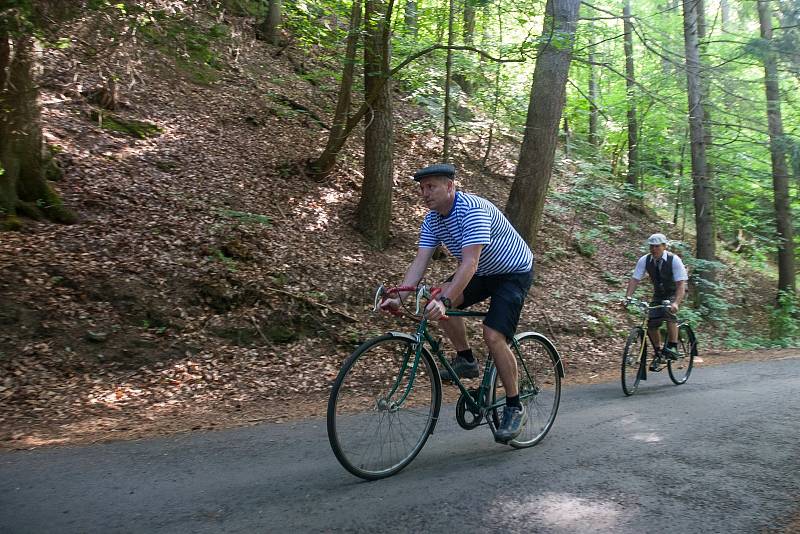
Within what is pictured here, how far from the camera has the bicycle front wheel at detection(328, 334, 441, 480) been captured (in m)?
4.07

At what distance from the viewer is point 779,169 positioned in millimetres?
18266

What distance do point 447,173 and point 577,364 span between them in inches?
259

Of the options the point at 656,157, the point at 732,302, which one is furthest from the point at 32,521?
the point at 656,157

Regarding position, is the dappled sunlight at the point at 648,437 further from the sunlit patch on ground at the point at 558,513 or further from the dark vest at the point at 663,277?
the dark vest at the point at 663,277

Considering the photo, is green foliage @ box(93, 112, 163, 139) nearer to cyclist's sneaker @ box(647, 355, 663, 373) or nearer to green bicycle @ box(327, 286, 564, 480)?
green bicycle @ box(327, 286, 564, 480)

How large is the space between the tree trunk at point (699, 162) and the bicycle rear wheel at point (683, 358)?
6.95m

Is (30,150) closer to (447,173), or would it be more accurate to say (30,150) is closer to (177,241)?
(177,241)

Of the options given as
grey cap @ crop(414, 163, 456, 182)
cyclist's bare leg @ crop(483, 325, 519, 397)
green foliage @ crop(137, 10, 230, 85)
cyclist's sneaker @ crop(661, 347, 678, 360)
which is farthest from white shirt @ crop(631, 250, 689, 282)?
green foliage @ crop(137, 10, 230, 85)

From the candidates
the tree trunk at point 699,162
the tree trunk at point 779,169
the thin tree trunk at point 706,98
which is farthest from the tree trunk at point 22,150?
the tree trunk at point 779,169

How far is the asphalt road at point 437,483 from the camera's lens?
11.6ft

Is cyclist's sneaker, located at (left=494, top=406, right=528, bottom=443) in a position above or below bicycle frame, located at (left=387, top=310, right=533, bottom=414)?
below

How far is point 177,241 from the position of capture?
9.45m

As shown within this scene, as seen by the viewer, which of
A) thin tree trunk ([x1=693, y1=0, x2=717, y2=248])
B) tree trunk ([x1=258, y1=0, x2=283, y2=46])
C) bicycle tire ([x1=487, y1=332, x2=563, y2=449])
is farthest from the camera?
tree trunk ([x1=258, y1=0, x2=283, y2=46])

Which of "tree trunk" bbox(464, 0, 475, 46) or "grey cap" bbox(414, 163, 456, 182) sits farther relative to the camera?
"tree trunk" bbox(464, 0, 475, 46)
